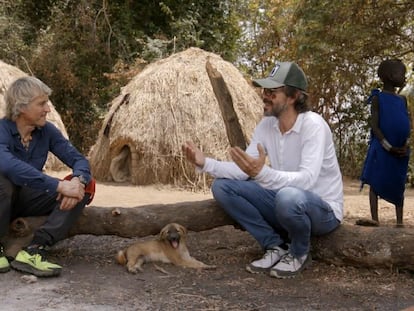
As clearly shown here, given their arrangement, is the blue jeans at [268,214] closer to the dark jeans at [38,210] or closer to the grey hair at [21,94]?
the dark jeans at [38,210]

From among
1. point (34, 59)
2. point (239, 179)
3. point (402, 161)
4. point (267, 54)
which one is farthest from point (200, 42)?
point (239, 179)

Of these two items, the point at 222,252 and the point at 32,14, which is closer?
the point at 222,252

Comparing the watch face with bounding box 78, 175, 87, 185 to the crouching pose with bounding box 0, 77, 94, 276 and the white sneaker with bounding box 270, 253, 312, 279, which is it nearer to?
the crouching pose with bounding box 0, 77, 94, 276

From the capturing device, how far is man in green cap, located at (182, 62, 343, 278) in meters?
3.93

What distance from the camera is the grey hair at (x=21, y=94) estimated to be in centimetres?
421

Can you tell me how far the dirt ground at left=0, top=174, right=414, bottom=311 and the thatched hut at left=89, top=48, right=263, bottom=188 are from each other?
5744 millimetres

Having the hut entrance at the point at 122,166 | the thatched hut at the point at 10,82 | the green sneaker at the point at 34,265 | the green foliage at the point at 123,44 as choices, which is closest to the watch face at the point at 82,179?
the green sneaker at the point at 34,265

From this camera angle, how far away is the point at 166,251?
4.55m

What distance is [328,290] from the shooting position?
3.80 metres

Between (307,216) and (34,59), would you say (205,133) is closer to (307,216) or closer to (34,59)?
(307,216)

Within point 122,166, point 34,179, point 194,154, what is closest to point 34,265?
point 34,179

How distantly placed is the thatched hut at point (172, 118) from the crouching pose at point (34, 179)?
20.6 feet

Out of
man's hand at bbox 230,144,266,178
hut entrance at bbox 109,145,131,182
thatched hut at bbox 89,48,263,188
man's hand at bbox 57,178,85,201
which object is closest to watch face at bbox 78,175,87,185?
man's hand at bbox 57,178,85,201

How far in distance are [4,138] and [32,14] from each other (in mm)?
13887
